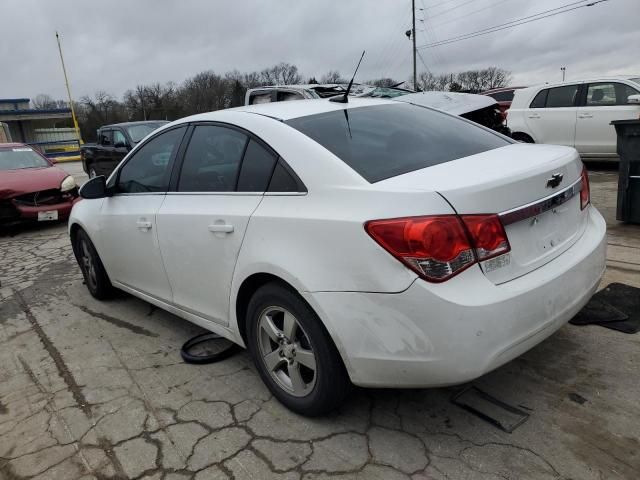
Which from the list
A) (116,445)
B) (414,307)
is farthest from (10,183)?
(414,307)

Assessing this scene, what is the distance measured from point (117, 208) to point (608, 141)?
8.28 meters

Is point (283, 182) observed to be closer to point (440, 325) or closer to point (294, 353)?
point (294, 353)

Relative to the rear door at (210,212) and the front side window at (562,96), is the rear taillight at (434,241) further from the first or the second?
the front side window at (562,96)

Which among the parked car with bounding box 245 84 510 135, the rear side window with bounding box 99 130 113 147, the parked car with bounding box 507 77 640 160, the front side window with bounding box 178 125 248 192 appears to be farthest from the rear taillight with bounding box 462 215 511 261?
the rear side window with bounding box 99 130 113 147

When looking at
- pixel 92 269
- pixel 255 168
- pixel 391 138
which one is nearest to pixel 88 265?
pixel 92 269

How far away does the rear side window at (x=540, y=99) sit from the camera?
31.1 ft

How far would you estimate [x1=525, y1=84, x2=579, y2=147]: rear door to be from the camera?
914 cm

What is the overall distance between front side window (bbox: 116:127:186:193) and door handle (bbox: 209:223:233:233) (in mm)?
737

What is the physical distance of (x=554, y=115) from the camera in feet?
30.6

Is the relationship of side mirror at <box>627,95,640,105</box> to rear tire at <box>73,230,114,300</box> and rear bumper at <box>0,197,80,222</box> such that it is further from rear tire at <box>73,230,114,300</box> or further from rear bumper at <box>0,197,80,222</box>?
rear bumper at <box>0,197,80,222</box>

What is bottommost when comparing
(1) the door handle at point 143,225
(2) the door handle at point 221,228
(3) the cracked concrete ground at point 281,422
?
(3) the cracked concrete ground at point 281,422

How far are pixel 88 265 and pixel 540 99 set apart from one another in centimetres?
850

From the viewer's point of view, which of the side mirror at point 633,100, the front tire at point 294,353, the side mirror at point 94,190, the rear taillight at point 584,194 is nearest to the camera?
the front tire at point 294,353

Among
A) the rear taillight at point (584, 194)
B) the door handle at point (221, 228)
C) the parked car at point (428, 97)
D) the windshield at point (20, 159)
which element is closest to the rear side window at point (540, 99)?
the parked car at point (428, 97)
